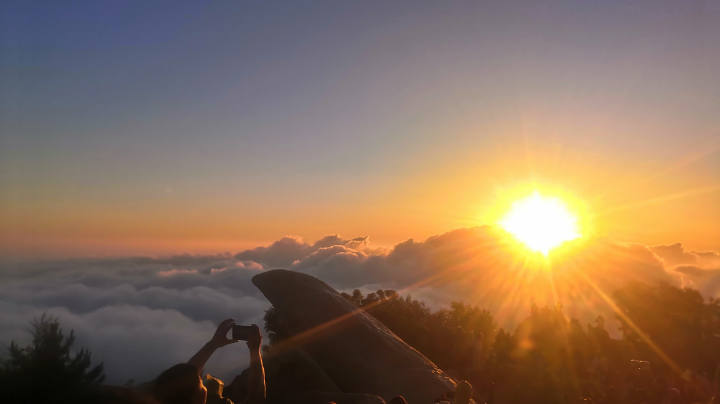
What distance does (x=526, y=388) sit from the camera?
14.5 m

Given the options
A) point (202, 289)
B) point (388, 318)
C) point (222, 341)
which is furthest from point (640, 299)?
point (202, 289)

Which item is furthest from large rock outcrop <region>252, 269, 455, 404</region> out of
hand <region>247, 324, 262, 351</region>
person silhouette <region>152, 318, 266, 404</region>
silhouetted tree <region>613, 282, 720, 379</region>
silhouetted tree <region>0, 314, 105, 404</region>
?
silhouetted tree <region>613, 282, 720, 379</region>

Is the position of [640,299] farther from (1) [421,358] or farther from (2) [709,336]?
(1) [421,358]

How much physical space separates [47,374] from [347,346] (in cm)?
1119

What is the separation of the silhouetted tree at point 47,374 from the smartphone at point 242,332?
194 centimetres

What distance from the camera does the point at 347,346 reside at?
13.0 meters

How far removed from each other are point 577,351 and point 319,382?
30044mm

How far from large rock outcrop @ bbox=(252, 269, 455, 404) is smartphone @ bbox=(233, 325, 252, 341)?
7215 millimetres

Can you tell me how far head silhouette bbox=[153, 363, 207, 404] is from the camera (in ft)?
9.26

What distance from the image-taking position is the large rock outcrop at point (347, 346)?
11320 millimetres

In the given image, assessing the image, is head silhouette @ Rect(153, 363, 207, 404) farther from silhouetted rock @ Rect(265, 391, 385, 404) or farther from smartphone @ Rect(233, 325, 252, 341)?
silhouetted rock @ Rect(265, 391, 385, 404)

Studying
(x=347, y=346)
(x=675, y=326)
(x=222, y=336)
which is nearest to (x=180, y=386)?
(x=222, y=336)

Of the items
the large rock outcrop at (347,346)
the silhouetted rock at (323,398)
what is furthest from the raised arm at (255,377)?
the large rock outcrop at (347,346)

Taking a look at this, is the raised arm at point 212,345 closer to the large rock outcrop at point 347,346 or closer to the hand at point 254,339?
the hand at point 254,339
